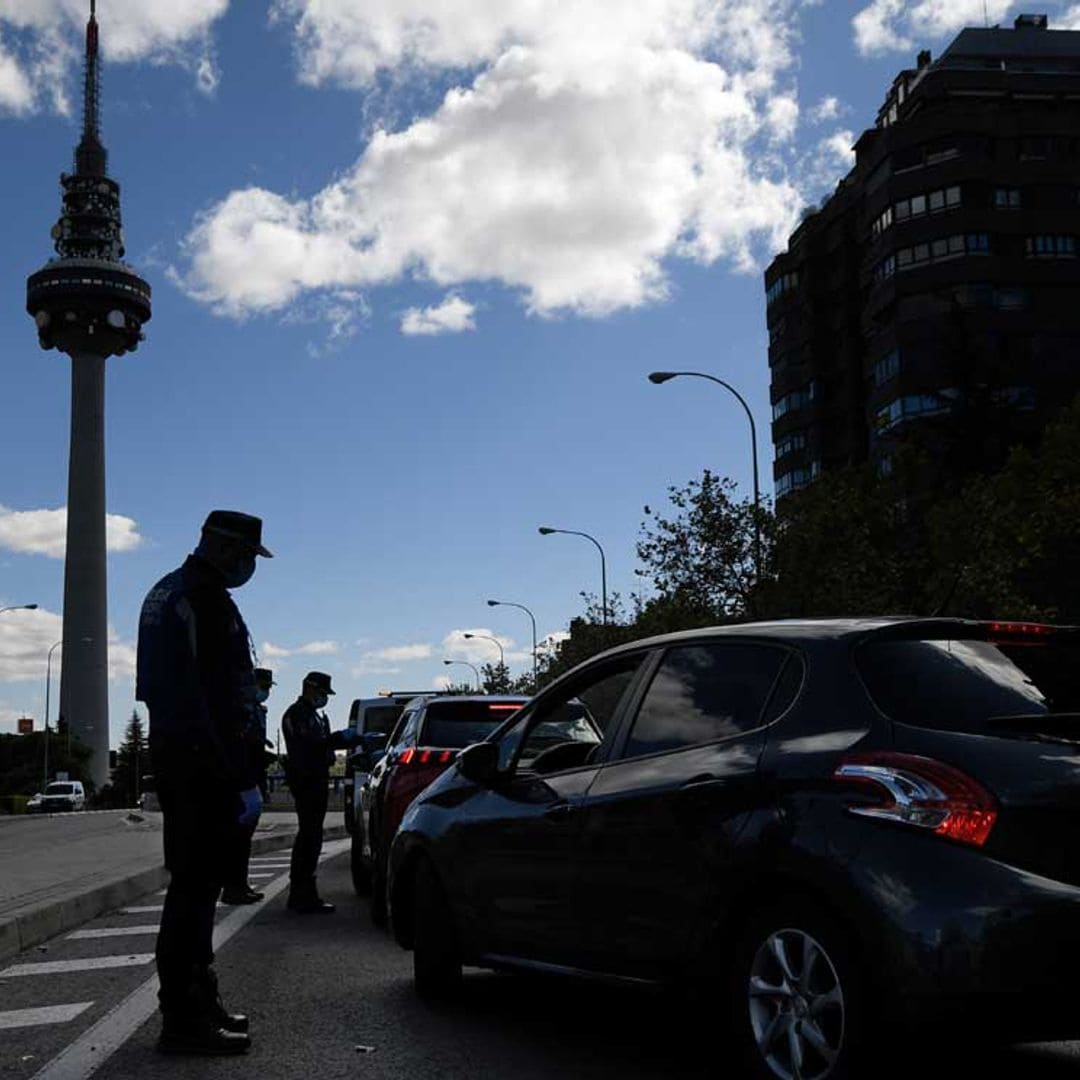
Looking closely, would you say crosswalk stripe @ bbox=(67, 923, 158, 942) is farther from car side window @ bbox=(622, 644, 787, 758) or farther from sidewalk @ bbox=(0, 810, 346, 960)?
car side window @ bbox=(622, 644, 787, 758)

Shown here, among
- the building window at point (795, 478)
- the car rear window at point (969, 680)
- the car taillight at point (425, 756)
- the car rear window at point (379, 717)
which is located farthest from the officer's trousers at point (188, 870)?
the building window at point (795, 478)

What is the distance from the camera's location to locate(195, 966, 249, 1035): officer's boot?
6137 millimetres

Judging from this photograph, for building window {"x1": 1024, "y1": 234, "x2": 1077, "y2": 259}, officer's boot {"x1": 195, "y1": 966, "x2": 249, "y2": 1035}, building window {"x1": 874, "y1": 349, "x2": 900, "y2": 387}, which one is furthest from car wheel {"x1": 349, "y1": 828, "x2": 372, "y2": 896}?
building window {"x1": 1024, "y1": 234, "x2": 1077, "y2": 259}

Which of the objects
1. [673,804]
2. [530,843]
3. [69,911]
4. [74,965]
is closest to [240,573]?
[530,843]

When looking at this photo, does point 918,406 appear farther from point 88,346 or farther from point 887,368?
point 88,346

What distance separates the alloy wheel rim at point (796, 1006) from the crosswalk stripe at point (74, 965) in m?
4.91

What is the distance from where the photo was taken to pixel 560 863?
239 inches

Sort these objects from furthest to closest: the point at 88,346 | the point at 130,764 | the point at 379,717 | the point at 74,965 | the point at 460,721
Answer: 1. the point at 130,764
2. the point at 88,346
3. the point at 379,717
4. the point at 460,721
5. the point at 74,965

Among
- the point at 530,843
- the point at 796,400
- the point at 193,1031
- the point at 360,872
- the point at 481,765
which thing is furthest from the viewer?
the point at 796,400

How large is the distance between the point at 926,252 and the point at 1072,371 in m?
7.98

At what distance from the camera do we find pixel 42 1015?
7.04 meters

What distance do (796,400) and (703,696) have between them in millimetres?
78850

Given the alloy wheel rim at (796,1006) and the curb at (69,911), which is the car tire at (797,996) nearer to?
the alloy wheel rim at (796,1006)

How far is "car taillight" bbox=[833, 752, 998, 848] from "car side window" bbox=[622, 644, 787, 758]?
66 cm
